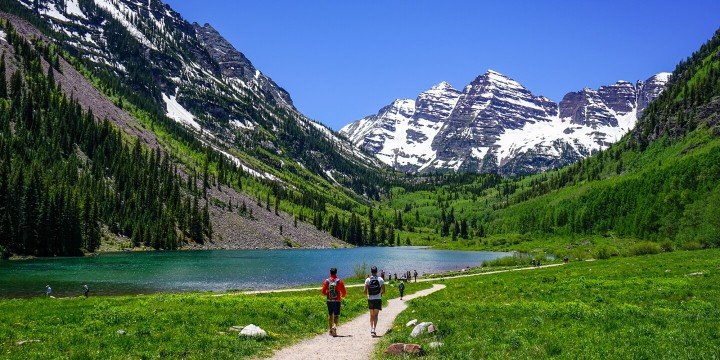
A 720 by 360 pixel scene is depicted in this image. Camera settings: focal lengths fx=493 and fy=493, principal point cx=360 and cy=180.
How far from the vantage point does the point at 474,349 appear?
766 inches

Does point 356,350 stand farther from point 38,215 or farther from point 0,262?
point 38,215

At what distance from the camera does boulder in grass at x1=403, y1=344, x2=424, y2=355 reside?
20.3m

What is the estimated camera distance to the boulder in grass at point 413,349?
20284 millimetres

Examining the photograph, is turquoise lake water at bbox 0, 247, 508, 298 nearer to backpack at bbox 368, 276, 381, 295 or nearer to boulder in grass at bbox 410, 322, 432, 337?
backpack at bbox 368, 276, 381, 295

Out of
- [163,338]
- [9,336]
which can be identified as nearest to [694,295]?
[163,338]

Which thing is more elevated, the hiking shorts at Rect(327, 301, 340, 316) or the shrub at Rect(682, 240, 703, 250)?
the shrub at Rect(682, 240, 703, 250)

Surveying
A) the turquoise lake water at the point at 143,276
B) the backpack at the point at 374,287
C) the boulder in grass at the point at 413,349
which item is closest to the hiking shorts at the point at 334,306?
the backpack at the point at 374,287

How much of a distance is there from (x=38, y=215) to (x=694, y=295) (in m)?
141

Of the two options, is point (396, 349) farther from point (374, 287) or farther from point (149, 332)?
point (149, 332)

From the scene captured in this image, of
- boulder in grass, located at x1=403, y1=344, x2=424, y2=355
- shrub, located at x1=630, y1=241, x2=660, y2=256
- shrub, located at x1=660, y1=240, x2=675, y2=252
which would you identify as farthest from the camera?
shrub, located at x1=660, y1=240, x2=675, y2=252

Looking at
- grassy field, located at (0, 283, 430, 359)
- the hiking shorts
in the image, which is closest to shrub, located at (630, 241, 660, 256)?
grassy field, located at (0, 283, 430, 359)

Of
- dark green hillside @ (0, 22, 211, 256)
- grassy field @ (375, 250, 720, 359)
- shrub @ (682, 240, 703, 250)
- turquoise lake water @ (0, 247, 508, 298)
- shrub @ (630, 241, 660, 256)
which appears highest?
dark green hillside @ (0, 22, 211, 256)

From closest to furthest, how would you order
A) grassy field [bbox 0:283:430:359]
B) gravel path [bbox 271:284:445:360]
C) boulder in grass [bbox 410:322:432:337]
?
1. grassy field [bbox 0:283:430:359]
2. gravel path [bbox 271:284:445:360]
3. boulder in grass [bbox 410:322:432:337]

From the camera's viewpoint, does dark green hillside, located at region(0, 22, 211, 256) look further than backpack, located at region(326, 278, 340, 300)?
Yes
